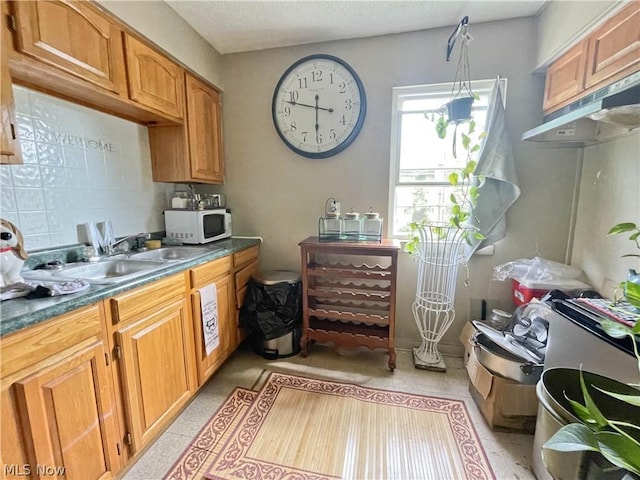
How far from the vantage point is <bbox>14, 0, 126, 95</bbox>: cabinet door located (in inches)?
45.5

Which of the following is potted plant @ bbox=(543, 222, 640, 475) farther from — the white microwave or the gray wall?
the white microwave

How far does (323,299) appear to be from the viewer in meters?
2.36

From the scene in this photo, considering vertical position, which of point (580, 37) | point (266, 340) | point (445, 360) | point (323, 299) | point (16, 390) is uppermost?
point (580, 37)

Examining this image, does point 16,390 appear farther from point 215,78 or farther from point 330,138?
point 215,78

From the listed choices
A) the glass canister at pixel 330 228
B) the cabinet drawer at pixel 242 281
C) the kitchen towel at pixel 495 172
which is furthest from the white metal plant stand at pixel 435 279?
the cabinet drawer at pixel 242 281

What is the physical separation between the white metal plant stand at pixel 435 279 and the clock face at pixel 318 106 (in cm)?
102

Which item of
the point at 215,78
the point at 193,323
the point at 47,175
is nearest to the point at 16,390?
the point at 193,323

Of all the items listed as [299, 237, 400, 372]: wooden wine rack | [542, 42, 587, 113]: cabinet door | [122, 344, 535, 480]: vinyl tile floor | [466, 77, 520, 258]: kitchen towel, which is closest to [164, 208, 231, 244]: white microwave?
[299, 237, 400, 372]: wooden wine rack

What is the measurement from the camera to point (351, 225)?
2258 mm

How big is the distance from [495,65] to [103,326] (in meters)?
2.85

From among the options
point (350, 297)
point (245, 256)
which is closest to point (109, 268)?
point (245, 256)

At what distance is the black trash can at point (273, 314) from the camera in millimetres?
2178

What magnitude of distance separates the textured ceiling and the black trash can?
1.90 metres

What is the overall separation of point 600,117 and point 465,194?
0.86 metres
